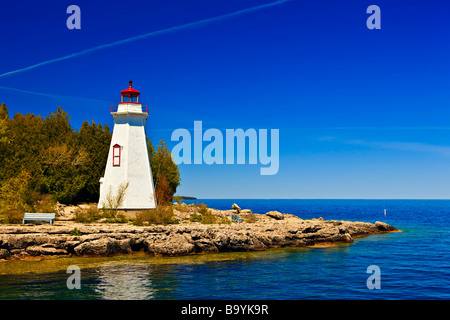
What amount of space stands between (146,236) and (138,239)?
0.59 meters

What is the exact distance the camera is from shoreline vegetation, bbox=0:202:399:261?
22.3 metres

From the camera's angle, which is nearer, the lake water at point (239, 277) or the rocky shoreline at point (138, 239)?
the lake water at point (239, 277)

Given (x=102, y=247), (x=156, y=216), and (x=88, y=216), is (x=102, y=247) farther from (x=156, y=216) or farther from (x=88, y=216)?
(x=88, y=216)

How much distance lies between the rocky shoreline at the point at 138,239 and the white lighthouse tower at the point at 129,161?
552cm

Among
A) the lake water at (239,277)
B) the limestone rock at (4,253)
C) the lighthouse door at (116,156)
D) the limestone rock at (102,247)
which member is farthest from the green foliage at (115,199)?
the limestone rock at (4,253)

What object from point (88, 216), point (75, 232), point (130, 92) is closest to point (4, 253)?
point (75, 232)

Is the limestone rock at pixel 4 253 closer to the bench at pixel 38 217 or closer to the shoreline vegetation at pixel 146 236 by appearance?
the shoreline vegetation at pixel 146 236

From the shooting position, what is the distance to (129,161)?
32.4 metres

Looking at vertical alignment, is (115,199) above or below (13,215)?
above

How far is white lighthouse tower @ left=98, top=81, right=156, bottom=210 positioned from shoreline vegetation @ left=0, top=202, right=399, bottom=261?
1689 millimetres

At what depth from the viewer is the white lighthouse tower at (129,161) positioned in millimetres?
32000

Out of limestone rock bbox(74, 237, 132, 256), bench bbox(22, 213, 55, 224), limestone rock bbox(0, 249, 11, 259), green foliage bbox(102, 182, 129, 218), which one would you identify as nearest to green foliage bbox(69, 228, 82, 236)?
limestone rock bbox(74, 237, 132, 256)

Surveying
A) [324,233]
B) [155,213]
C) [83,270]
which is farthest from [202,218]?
[83,270]
